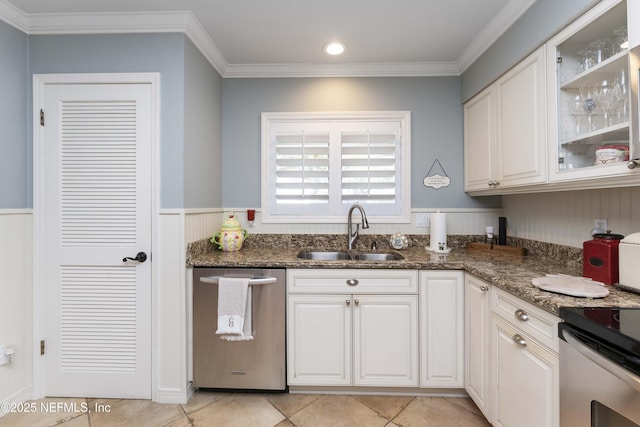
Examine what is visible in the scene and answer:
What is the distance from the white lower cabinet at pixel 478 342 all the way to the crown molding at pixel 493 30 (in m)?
1.58

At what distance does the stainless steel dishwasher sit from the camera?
6.37 ft

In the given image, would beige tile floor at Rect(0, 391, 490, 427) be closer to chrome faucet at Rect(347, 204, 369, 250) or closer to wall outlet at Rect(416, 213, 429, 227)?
chrome faucet at Rect(347, 204, 369, 250)

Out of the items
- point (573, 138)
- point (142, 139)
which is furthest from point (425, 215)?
point (142, 139)

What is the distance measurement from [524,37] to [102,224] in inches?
110

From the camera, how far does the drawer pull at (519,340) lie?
1.32 metres

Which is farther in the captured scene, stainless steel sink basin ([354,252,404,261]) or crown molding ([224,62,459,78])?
crown molding ([224,62,459,78])

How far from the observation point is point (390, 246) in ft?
8.43

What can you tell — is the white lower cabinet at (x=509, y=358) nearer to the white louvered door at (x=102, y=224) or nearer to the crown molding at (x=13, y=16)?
the white louvered door at (x=102, y=224)

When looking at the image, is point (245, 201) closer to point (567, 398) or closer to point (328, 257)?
point (328, 257)

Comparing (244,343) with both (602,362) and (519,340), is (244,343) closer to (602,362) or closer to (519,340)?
(519,340)

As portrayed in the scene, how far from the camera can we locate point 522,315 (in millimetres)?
1327

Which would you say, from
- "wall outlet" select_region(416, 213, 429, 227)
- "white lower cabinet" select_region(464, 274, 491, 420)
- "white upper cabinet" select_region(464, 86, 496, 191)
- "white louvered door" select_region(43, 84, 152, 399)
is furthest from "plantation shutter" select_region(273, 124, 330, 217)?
"white lower cabinet" select_region(464, 274, 491, 420)

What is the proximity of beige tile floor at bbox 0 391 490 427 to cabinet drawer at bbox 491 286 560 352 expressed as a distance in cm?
78

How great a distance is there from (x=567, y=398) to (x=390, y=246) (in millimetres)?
1571
